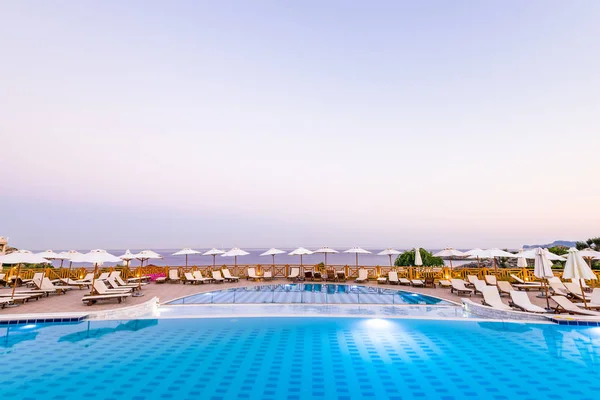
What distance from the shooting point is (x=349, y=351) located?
5.91 m

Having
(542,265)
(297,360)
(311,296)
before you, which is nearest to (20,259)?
(297,360)

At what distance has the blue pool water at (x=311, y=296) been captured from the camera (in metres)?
10.5

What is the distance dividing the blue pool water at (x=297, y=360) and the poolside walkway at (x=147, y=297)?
1459mm

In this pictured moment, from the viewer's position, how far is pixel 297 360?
549 centimetres

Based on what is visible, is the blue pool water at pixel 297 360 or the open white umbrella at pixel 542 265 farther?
the open white umbrella at pixel 542 265

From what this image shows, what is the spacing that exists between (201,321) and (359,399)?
4.91m

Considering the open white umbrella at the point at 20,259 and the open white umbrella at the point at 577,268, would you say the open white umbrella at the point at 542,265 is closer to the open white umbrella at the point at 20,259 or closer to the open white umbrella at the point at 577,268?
the open white umbrella at the point at 577,268

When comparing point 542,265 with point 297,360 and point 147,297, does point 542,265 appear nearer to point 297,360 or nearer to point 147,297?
point 297,360

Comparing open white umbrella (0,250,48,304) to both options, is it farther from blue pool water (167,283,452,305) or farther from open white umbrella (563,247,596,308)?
open white umbrella (563,247,596,308)

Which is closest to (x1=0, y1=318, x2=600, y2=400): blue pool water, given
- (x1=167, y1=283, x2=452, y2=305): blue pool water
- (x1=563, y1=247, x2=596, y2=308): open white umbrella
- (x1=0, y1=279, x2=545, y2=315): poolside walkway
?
(x1=563, y1=247, x2=596, y2=308): open white umbrella

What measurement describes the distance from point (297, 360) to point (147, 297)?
7125 mm

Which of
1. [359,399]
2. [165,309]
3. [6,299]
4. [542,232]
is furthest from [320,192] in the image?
[542,232]

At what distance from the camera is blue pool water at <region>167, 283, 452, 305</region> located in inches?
412

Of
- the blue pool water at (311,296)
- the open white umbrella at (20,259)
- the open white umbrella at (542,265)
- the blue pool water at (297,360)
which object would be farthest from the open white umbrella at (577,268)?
the open white umbrella at (20,259)
